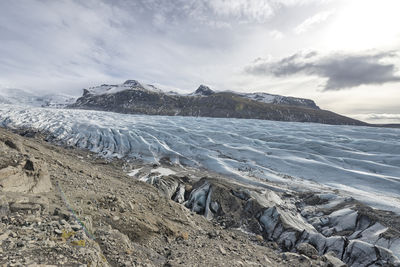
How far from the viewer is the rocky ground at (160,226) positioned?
10.6 feet

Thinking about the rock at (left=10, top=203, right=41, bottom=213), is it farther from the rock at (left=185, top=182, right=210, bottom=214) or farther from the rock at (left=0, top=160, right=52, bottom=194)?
the rock at (left=185, top=182, right=210, bottom=214)

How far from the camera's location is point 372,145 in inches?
1009

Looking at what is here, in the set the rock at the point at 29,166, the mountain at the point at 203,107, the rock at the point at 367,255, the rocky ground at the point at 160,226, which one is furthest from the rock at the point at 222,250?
the mountain at the point at 203,107

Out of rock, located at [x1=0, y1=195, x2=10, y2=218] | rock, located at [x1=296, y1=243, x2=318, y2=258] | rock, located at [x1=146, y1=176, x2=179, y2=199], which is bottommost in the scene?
rock, located at [x1=146, y1=176, x2=179, y2=199]

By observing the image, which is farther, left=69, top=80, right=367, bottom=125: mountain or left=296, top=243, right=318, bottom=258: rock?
left=69, top=80, right=367, bottom=125: mountain

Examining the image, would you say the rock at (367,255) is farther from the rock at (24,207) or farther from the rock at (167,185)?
the rock at (24,207)

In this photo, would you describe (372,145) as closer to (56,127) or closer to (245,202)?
(245,202)

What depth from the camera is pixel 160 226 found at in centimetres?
569

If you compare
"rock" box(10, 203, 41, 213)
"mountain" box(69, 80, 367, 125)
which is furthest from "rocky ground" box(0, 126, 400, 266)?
"mountain" box(69, 80, 367, 125)

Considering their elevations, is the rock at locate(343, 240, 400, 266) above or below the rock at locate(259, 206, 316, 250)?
above

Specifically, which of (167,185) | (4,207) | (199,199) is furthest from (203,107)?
(4,207)

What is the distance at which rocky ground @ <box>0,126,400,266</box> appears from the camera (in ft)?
10.6

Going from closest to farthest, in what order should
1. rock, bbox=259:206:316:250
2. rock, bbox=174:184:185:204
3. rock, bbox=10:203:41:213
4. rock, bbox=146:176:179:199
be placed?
rock, bbox=10:203:41:213
rock, bbox=259:206:316:250
rock, bbox=174:184:185:204
rock, bbox=146:176:179:199

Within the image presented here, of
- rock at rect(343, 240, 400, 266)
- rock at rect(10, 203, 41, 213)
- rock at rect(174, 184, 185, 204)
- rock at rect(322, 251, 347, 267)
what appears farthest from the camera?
rock at rect(174, 184, 185, 204)
